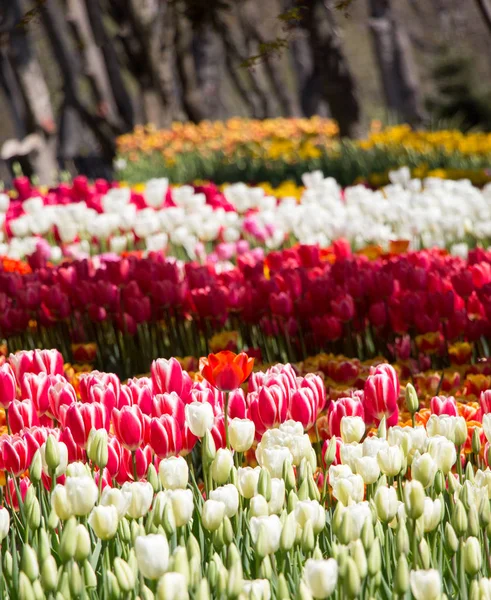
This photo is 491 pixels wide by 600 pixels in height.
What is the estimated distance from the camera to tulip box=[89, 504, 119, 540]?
1.77 m

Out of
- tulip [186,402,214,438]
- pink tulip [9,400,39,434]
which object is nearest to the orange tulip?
tulip [186,402,214,438]

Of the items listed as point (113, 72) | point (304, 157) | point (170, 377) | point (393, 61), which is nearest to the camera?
point (170, 377)

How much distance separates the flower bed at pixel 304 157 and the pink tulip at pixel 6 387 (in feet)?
20.3

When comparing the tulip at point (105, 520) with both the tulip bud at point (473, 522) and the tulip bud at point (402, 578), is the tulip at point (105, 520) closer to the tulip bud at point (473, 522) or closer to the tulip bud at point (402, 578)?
the tulip bud at point (402, 578)

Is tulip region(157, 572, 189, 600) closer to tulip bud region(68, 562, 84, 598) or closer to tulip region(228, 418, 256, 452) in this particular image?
tulip bud region(68, 562, 84, 598)

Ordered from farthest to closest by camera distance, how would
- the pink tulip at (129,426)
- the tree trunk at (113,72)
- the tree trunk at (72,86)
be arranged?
the tree trunk at (113,72)
the tree trunk at (72,86)
the pink tulip at (129,426)

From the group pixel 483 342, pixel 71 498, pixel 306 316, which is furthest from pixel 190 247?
pixel 71 498

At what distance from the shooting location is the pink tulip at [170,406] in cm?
230

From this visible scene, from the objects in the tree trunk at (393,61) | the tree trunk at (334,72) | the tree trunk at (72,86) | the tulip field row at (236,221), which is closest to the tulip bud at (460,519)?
the tulip field row at (236,221)

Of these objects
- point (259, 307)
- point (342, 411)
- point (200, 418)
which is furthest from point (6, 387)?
point (259, 307)

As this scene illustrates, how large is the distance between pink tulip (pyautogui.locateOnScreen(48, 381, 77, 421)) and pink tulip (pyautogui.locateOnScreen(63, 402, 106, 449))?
7.2 inches

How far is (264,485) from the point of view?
190 cm

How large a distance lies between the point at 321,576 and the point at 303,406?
79 centimetres

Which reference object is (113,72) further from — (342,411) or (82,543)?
(82,543)
